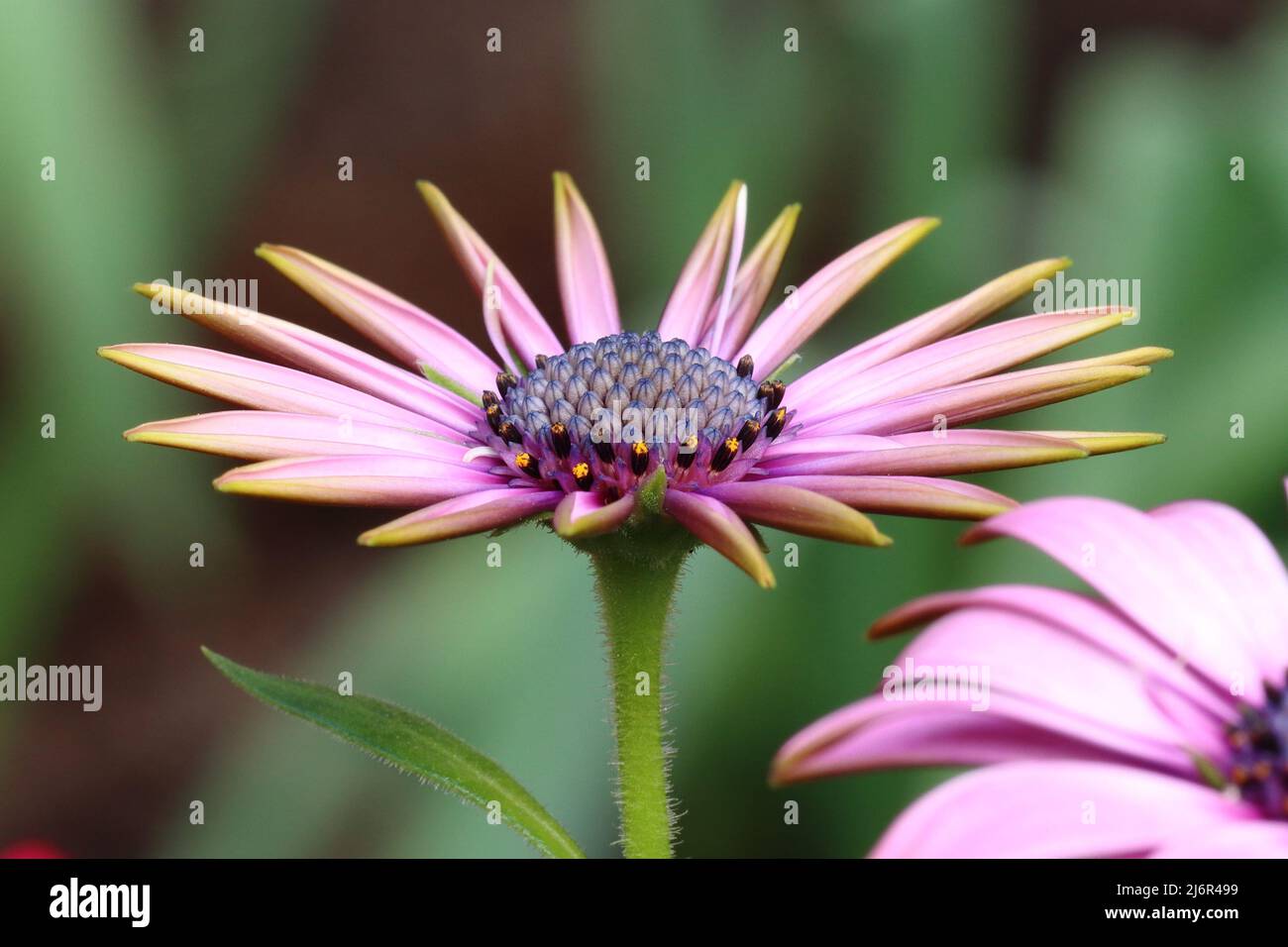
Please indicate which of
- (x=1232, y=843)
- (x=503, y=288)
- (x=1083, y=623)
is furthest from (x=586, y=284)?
(x=1232, y=843)

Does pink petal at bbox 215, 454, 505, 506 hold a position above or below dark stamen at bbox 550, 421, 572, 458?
below

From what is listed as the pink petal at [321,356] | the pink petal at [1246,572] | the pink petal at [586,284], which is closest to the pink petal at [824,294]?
the pink petal at [586,284]

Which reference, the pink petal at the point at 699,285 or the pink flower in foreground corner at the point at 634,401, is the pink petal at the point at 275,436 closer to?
the pink flower in foreground corner at the point at 634,401

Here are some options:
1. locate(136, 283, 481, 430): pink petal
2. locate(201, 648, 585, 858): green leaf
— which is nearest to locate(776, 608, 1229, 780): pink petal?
locate(201, 648, 585, 858): green leaf

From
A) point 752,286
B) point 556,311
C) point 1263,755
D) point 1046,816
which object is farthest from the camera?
point 556,311

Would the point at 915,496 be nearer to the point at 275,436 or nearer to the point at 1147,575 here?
the point at 1147,575

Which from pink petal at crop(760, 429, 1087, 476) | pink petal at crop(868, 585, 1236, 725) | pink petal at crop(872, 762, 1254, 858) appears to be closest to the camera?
pink petal at crop(872, 762, 1254, 858)

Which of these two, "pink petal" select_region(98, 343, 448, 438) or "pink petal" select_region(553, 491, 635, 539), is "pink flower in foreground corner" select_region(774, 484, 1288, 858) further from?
"pink petal" select_region(98, 343, 448, 438)
